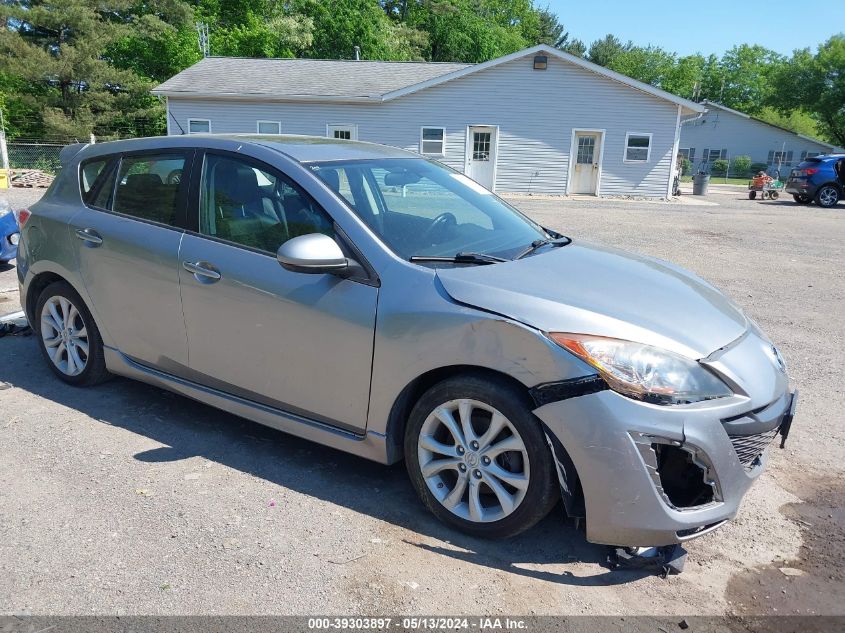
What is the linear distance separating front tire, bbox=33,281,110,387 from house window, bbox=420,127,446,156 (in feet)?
73.6

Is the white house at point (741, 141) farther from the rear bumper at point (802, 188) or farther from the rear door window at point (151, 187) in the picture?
the rear door window at point (151, 187)

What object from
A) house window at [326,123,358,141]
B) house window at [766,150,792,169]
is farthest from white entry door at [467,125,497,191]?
house window at [766,150,792,169]

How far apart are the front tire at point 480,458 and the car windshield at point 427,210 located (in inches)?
29.1

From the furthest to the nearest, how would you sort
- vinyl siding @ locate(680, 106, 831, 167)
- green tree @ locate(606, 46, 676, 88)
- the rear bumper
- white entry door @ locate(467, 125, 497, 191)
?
green tree @ locate(606, 46, 676, 88), vinyl siding @ locate(680, 106, 831, 167), white entry door @ locate(467, 125, 497, 191), the rear bumper

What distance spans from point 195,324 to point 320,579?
166 cm

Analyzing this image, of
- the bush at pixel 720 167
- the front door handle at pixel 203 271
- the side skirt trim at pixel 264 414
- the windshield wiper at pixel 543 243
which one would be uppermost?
the bush at pixel 720 167

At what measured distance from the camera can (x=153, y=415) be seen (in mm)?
4277

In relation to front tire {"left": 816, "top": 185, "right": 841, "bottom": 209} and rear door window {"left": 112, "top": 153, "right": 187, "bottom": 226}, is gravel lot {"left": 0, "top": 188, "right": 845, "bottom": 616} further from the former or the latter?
front tire {"left": 816, "top": 185, "right": 841, "bottom": 209}

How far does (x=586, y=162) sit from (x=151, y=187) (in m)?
24.5

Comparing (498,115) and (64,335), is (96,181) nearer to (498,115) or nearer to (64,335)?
(64,335)

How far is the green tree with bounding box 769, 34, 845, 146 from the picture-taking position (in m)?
59.5

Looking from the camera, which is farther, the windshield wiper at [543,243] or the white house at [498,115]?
the white house at [498,115]

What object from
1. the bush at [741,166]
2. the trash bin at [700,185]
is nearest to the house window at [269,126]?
the trash bin at [700,185]

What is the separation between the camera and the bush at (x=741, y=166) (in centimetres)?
5069
